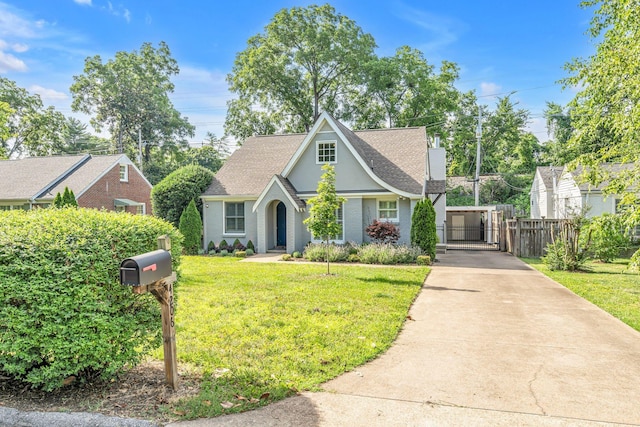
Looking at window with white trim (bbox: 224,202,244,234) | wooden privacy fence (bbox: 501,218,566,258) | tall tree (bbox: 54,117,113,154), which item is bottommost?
wooden privacy fence (bbox: 501,218,566,258)

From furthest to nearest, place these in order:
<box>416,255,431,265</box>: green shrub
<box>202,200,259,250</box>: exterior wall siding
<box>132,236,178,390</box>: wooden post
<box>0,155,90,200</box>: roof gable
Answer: <box>0,155,90,200</box>: roof gable, <box>202,200,259,250</box>: exterior wall siding, <box>416,255,431,265</box>: green shrub, <box>132,236,178,390</box>: wooden post

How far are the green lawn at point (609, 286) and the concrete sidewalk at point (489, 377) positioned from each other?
0.39 metres

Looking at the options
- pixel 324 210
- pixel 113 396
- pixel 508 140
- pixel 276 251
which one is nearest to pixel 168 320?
pixel 113 396

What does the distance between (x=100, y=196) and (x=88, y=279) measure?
24985 millimetres

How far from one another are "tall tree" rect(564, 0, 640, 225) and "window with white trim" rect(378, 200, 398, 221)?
831 cm

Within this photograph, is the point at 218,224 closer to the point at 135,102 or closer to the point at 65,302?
the point at 65,302

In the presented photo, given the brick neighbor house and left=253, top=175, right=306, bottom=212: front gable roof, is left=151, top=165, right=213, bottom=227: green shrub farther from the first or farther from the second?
the brick neighbor house

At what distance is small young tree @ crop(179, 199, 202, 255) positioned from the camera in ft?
61.8

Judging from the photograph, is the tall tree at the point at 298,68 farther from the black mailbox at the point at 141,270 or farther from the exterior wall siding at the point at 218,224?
the black mailbox at the point at 141,270

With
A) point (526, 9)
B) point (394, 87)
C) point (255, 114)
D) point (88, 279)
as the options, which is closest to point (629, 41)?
point (526, 9)

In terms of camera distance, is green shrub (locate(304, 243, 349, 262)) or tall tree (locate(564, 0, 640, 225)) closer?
tall tree (locate(564, 0, 640, 225))

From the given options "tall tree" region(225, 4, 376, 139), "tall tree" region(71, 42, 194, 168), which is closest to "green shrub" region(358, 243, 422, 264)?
"tall tree" region(225, 4, 376, 139)

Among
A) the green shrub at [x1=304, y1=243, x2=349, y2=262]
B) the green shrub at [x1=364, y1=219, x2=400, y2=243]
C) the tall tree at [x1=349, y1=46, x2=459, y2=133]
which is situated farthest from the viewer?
the tall tree at [x1=349, y1=46, x2=459, y2=133]

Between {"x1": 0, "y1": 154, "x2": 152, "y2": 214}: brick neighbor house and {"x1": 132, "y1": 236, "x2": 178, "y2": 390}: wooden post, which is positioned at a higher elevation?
{"x1": 0, "y1": 154, "x2": 152, "y2": 214}: brick neighbor house
